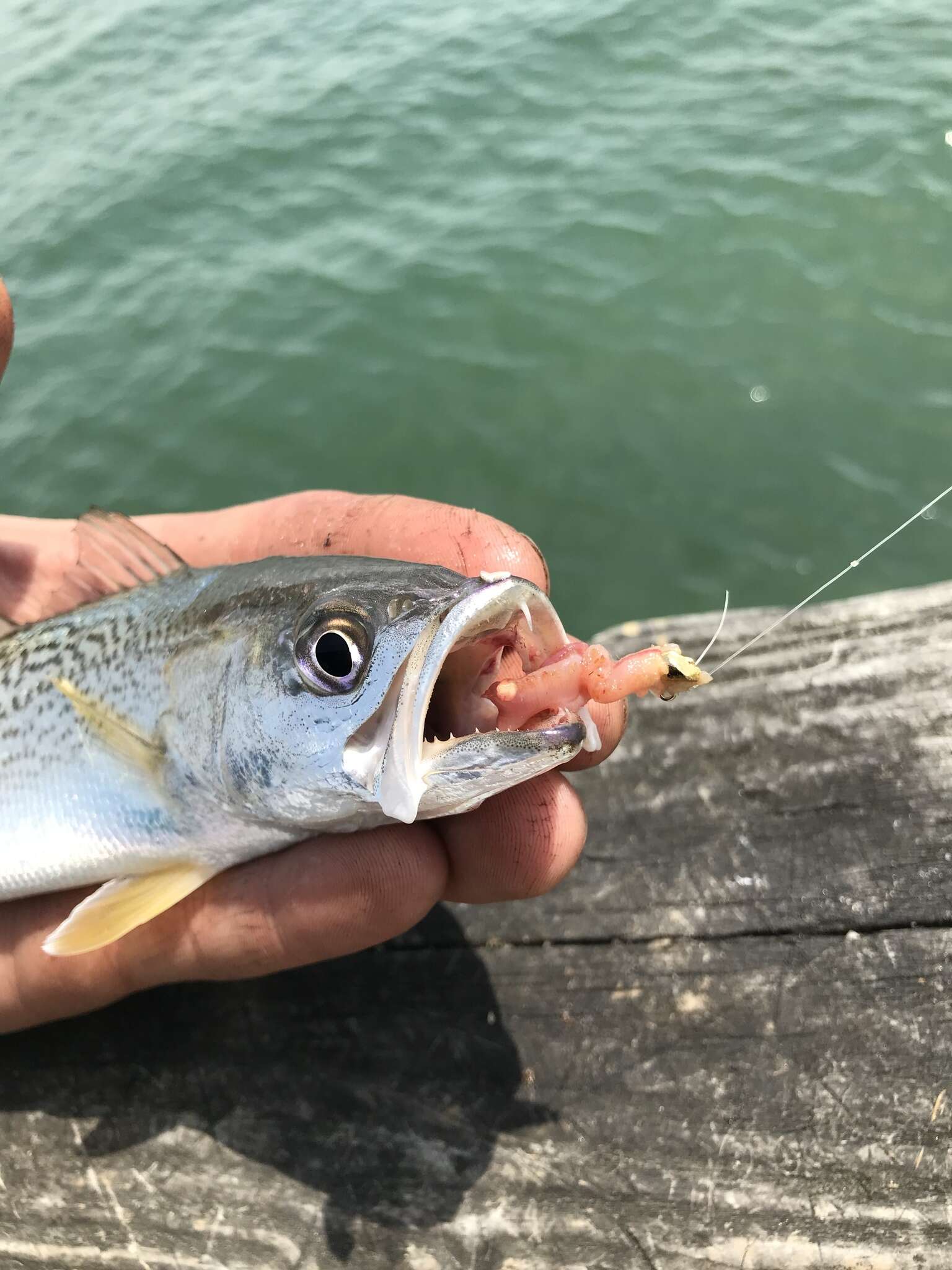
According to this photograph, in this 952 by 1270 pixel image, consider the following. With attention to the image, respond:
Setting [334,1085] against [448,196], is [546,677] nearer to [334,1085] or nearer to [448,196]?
[334,1085]

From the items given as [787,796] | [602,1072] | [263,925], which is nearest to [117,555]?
[263,925]

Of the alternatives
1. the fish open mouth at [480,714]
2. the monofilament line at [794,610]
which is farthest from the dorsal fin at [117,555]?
the monofilament line at [794,610]

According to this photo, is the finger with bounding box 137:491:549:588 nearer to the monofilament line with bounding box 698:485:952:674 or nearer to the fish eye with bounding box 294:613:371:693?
the fish eye with bounding box 294:613:371:693

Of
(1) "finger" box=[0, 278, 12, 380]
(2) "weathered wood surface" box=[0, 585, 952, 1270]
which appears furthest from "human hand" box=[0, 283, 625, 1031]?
(1) "finger" box=[0, 278, 12, 380]

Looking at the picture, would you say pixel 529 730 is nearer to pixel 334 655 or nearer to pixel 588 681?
pixel 588 681

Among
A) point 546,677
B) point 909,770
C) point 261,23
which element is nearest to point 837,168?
point 909,770

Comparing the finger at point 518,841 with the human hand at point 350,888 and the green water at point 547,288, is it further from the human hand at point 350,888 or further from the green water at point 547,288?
the green water at point 547,288
